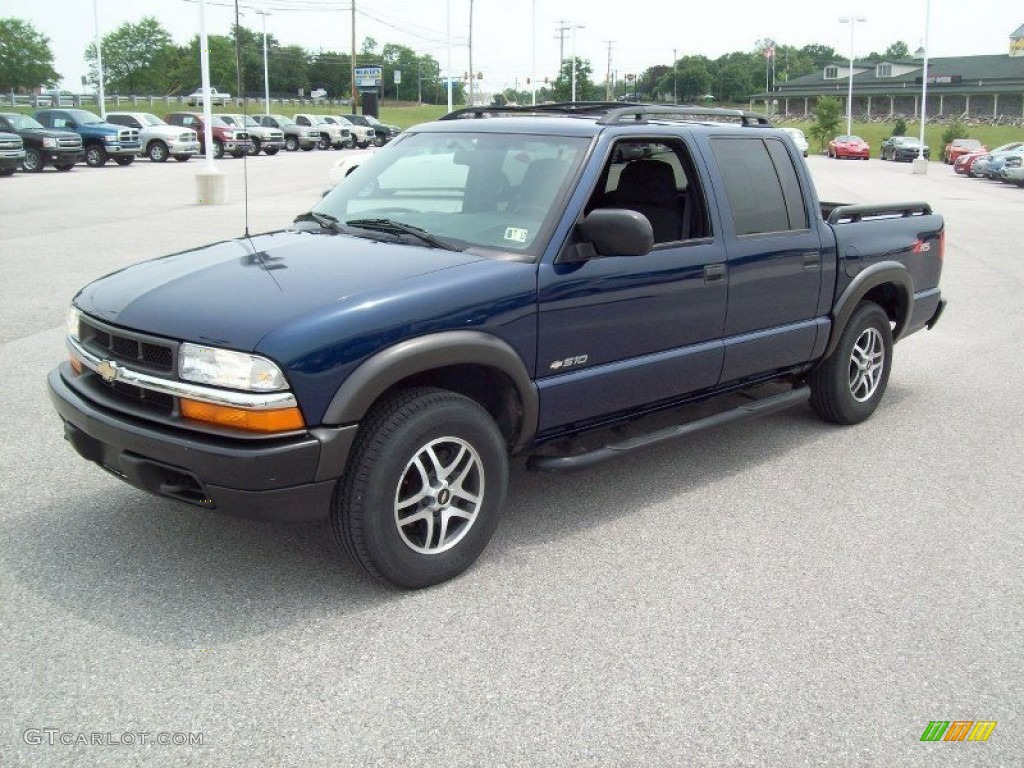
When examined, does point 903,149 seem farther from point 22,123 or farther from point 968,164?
point 22,123

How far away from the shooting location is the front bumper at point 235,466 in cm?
357

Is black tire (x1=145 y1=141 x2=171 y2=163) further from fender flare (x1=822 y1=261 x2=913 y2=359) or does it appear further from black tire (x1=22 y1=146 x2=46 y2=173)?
fender flare (x1=822 y1=261 x2=913 y2=359)

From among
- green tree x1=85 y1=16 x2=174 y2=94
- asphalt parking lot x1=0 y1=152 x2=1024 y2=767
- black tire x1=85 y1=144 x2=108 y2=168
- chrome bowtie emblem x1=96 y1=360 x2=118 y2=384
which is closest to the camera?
asphalt parking lot x1=0 y1=152 x2=1024 y2=767

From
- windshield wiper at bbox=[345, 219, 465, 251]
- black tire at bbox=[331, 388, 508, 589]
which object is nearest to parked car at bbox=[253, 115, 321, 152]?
windshield wiper at bbox=[345, 219, 465, 251]

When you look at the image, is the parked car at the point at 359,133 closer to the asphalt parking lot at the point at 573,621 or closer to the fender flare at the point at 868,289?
the fender flare at the point at 868,289

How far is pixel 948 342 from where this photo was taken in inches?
363

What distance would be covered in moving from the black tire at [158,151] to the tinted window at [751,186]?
3810 cm

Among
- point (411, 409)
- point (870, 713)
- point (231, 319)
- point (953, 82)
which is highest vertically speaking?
point (953, 82)

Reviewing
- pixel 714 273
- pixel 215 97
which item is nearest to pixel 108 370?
pixel 714 273

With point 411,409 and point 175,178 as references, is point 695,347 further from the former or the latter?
point 175,178

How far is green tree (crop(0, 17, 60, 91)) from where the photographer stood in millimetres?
103188

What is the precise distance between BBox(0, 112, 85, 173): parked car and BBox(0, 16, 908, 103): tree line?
5094 centimetres

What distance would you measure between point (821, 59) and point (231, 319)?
7015 inches

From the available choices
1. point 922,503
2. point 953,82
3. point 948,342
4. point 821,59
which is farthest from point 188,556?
point 821,59
